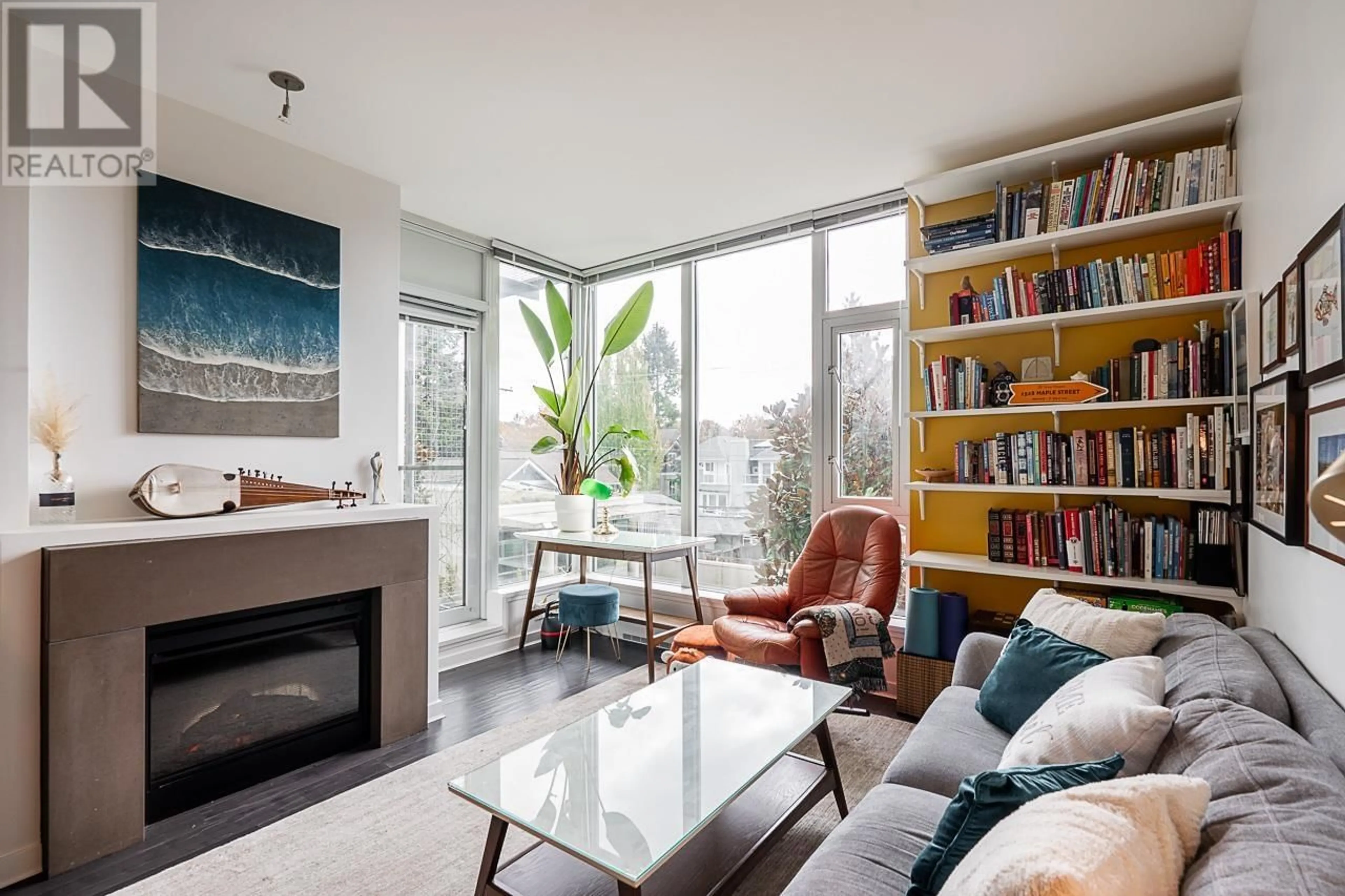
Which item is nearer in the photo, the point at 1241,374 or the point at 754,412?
the point at 1241,374

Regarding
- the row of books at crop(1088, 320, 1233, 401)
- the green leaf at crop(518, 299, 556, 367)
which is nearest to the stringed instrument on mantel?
the green leaf at crop(518, 299, 556, 367)

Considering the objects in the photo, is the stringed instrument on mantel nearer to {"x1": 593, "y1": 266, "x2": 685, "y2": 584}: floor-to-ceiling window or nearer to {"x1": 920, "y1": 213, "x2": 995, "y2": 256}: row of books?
{"x1": 593, "y1": 266, "x2": 685, "y2": 584}: floor-to-ceiling window

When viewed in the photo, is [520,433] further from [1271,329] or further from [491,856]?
[1271,329]

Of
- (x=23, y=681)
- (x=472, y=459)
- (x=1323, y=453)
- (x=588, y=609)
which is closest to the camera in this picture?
(x=1323, y=453)

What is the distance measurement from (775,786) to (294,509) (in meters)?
2.38

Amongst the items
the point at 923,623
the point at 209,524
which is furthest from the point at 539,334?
the point at 923,623

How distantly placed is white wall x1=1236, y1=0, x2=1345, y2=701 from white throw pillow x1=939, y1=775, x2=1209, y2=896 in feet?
2.48

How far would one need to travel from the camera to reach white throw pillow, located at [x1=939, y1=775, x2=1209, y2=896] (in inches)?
31.0

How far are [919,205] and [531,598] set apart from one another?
3279 millimetres

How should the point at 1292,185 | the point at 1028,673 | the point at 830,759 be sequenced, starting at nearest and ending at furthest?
1. the point at 1292,185
2. the point at 1028,673
3. the point at 830,759

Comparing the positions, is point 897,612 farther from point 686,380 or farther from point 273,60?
point 273,60

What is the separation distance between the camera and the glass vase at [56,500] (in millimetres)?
2162

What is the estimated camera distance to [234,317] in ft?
9.03

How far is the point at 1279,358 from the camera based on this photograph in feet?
5.90
